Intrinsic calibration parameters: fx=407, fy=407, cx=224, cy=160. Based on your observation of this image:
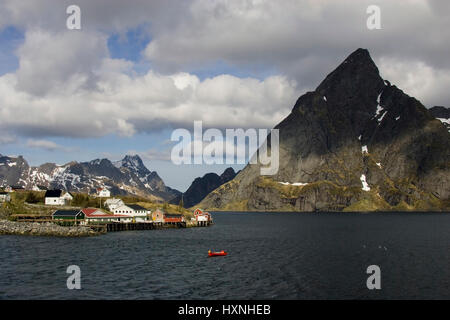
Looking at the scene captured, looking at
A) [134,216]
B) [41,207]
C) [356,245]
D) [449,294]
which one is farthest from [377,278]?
[41,207]

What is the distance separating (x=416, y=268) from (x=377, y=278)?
1345cm

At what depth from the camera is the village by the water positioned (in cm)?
12119

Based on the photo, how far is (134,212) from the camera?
16312 cm

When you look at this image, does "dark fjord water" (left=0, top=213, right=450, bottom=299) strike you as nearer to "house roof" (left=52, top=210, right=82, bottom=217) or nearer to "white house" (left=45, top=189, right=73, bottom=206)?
"house roof" (left=52, top=210, right=82, bottom=217)

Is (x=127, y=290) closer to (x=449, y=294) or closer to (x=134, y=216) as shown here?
(x=449, y=294)

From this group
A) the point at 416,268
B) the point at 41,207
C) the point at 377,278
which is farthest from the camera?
the point at 41,207

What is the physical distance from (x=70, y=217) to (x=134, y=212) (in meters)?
30.5

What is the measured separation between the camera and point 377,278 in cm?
5962

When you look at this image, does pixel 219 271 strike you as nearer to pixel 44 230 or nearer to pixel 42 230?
pixel 44 230

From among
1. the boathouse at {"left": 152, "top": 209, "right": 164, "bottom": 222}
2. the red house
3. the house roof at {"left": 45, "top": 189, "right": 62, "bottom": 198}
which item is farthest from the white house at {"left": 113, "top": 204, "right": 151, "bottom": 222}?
the house roof at {"left": 45, "top": 189, "right": 62, "bottom": 198}

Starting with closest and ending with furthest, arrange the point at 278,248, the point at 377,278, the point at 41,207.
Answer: the point at 377,278, the point at 278,248, the point at 41,207

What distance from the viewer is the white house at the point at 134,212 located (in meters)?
160

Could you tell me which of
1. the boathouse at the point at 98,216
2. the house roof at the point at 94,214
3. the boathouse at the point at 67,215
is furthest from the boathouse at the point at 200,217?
the boathouse at the point at 67,215
